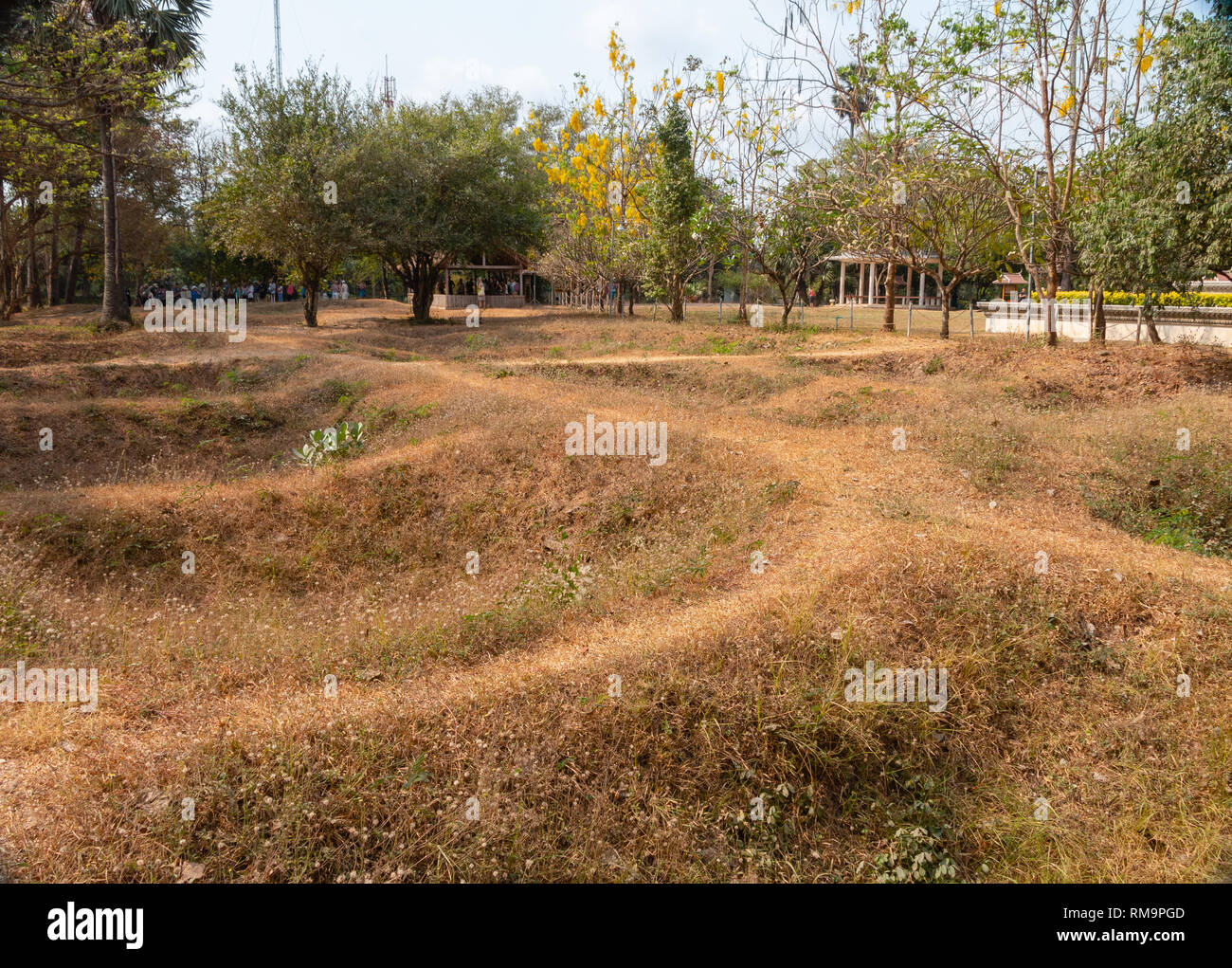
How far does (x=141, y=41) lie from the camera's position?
21812 millimetres

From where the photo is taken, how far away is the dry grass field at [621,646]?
5.48 metres

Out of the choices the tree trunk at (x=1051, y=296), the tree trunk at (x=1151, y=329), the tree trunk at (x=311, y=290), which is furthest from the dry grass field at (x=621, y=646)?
the tree trunk at (x=311, y=290)

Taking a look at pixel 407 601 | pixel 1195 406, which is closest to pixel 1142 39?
pixel 1195 406

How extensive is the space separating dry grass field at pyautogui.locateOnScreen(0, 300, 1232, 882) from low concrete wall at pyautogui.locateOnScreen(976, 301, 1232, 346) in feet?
26.9

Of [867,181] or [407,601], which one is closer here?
[407,601]

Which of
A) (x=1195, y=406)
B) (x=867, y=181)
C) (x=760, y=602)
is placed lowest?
(x=760, y=602)

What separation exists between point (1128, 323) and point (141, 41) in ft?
92.5

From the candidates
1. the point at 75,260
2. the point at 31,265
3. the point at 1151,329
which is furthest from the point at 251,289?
the point at 1151,329

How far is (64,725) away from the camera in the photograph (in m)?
6.17

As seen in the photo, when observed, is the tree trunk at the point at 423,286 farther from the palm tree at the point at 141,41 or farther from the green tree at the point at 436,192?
the palm tree at the point at 141,41

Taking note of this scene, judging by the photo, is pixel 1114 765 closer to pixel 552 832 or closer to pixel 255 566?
pixel 552 832
